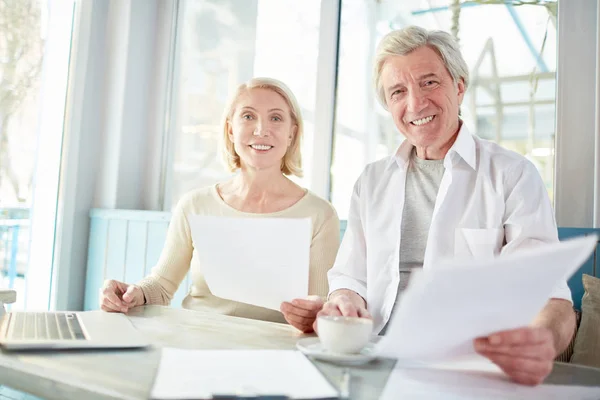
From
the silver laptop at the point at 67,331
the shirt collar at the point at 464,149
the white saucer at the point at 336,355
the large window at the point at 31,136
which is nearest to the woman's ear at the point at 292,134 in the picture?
the shirt collar at the point at 464,149

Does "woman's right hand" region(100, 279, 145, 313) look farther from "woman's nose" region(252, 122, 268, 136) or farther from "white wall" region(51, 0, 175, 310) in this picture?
"white wall" region(51, 0, 175, 310)

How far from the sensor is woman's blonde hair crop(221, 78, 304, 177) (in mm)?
1680

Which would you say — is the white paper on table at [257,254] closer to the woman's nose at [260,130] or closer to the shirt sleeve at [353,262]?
the shirt sleeve at [353,262]

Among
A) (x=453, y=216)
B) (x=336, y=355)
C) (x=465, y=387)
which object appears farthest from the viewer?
(x=453, y=216)

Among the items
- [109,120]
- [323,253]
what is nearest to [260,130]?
[323,253]

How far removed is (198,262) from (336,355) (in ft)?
2.73

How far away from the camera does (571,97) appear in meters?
1.72

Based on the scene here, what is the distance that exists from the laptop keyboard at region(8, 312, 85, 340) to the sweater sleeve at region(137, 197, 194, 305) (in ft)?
1.22

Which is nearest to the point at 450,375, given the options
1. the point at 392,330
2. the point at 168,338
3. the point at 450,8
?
the point at 392,330

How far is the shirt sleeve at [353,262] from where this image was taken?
4.16ft

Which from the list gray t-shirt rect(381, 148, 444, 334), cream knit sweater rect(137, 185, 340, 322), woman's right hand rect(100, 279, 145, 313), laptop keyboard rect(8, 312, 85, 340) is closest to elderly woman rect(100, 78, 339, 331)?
cream knit sweater rect(137, 185, 340, 322)

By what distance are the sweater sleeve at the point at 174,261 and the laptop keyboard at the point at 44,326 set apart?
1.22 feet

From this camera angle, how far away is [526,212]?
1.09 m

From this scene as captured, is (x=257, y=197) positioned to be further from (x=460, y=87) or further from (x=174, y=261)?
(x=460, y=87)
